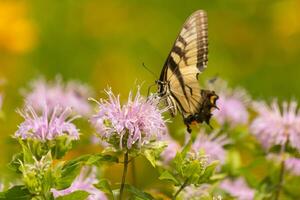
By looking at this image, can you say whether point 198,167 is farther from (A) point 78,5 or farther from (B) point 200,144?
(A) point 78,5

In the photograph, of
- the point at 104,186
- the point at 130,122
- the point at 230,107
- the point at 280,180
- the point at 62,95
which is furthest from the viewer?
the point at 62,95

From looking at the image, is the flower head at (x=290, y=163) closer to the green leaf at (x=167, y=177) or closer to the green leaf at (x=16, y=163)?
the green leaf at (x=167, y=177)

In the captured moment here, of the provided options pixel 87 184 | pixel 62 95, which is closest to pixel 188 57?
pixel 87 184

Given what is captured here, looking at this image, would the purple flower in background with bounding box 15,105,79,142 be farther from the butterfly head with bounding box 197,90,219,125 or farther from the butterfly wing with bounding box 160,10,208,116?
the butterfly head with bounding box 197,90,219,125

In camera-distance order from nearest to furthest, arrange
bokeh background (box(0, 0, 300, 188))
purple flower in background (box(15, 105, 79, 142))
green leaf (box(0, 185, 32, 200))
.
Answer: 1. green leaf (box(0, 185, 32, 200))
2. purple flower in background (box(15, 105, 79, 142))
3. bokeh background (box(0, 0, 300, 188))

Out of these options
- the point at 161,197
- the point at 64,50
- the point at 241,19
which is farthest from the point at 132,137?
the point at 241,19

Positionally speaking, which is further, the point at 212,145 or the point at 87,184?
the point at 212,145

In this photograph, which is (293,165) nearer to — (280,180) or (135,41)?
(280,180)

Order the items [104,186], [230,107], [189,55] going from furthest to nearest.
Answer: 1. [230,107]
2. [189,55]
3. [104,186]

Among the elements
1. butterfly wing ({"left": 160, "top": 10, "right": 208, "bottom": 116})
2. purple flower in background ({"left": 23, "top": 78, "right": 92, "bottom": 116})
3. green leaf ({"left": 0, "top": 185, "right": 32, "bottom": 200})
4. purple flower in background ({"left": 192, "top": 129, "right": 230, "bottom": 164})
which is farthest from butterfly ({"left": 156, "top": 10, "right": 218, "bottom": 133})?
purple flower in background ({"left": 23, "top": 78, "right": 92, "bottom": 116})
